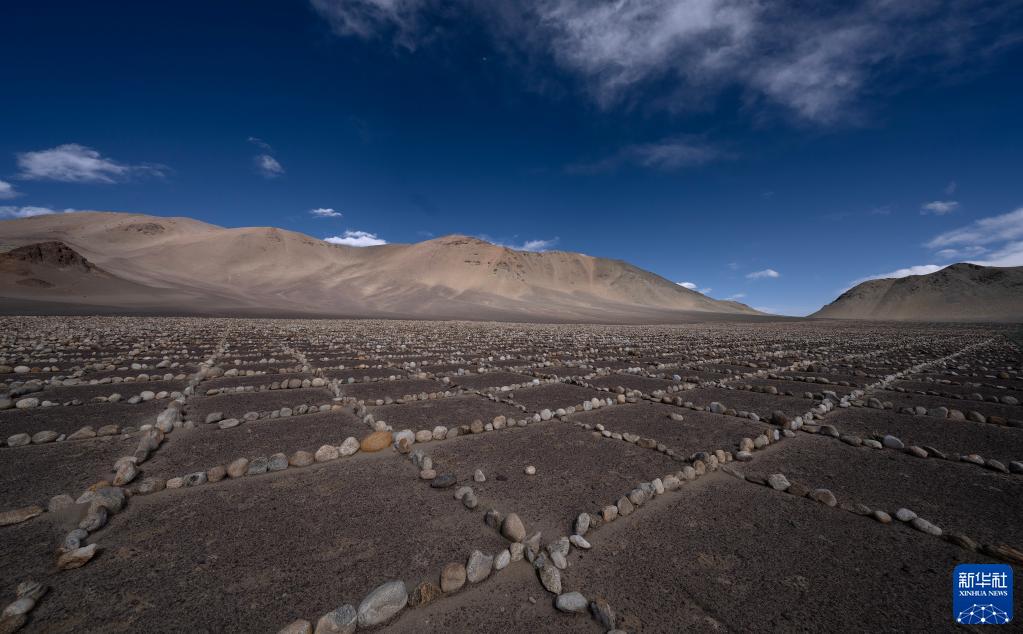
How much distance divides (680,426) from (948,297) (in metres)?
162

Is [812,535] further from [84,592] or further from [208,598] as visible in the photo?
[84,592]

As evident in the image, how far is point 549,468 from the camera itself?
3.88 meters

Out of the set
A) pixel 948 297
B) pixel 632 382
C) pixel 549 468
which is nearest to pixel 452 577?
pixel 549 468

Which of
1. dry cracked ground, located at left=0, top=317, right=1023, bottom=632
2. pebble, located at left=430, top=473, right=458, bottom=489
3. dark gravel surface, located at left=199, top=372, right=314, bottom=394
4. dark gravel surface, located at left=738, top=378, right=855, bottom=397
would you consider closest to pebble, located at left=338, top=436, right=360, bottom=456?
dry cracked ground, located at left=0, top=317, right=1023, bottom=632

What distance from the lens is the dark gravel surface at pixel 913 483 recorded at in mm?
2992

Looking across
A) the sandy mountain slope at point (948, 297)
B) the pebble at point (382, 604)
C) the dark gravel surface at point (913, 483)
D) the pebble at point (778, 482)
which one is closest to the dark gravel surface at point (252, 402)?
the pebble at point (382, 604)

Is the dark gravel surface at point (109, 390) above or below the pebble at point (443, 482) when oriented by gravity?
below

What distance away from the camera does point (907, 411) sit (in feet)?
20.0

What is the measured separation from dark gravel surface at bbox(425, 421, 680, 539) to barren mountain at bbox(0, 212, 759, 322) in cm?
5184

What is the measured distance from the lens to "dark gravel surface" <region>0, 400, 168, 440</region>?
16.0ft

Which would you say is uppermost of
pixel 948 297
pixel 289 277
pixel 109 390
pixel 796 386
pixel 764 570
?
pixel 948 297

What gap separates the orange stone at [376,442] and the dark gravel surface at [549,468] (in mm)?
447

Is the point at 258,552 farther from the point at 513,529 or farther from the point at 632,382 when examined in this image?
the point at 632,382

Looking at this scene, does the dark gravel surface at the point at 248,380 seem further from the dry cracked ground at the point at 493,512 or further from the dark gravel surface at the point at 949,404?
the dark gravel surface at the point at 949,404
